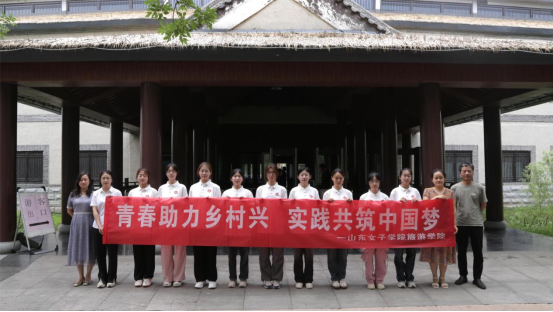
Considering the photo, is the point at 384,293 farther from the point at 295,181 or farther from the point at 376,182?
the point at 295,181

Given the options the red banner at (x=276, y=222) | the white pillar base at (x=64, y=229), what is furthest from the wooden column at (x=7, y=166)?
the red banner at (x=276, y=222)

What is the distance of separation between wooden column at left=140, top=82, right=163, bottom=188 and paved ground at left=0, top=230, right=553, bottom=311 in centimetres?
190

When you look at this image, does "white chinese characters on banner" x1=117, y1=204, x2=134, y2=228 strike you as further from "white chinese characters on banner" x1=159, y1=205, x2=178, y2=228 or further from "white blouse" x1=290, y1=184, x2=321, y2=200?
"white blouse" x1=290, y1=184, x2=321, y2=200

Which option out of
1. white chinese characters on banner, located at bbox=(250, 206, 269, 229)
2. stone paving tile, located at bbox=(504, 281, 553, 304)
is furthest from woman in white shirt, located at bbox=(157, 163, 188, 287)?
stone paving tile, located at bbox=(504, 281, 553, 304)

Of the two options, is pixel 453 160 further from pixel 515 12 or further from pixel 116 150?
pixel 116 150

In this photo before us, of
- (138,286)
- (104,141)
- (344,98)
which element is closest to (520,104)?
(344,98)

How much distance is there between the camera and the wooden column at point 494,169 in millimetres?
11719

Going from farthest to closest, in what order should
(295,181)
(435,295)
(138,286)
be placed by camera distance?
(295,181) < (138,286) < (435,295)

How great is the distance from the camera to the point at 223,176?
18609 millimetres

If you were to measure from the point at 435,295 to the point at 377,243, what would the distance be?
944 millimetres

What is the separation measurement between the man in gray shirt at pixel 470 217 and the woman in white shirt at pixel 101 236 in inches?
A: 185

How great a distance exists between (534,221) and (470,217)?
8734mm

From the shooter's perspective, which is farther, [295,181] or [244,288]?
[295,181]

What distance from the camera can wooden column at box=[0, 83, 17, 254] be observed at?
8.28m
